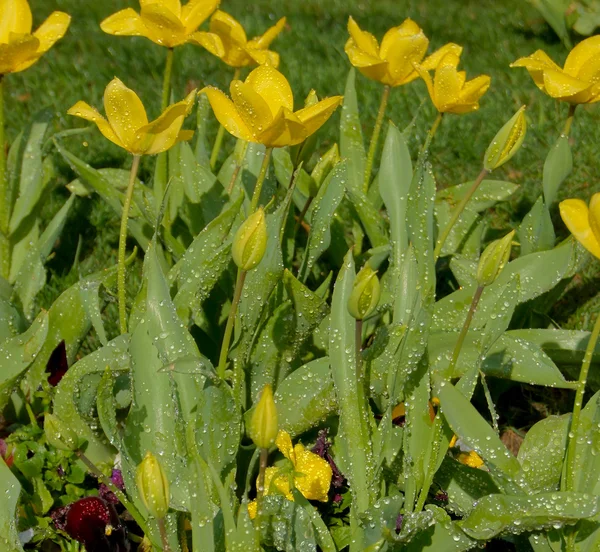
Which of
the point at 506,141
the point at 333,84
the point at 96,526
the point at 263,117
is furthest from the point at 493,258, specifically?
the point at 333,84

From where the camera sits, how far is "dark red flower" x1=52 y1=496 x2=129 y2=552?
1378mm

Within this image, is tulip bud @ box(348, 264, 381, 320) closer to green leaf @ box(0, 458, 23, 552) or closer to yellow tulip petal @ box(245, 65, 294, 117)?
yellow tulip petal @ box(245, 65, 294, 117)

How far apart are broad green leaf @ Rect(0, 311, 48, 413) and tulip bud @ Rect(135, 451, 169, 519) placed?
0.52 m

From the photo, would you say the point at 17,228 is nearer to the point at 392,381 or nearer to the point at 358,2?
the point at 392,381

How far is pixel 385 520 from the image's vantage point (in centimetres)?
121

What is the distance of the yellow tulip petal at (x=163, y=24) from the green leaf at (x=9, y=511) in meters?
0.85

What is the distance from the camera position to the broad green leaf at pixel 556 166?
183 centimetres

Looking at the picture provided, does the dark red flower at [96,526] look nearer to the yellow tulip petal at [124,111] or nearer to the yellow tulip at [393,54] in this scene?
the yellow tulip petal at [124,111]

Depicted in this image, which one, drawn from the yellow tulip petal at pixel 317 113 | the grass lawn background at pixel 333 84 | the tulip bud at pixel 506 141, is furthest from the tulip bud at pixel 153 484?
the grass lawn background at pixel 333 84

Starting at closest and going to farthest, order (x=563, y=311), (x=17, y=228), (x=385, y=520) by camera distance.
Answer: (x=385, y=520) < (x=17, y=228) < (x=563, y=311)

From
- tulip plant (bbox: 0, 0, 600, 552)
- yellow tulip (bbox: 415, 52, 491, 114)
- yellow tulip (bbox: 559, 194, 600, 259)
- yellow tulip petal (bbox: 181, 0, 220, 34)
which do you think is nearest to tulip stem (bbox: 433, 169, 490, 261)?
tulip plant (bbox: 0, 0, 600, 552)

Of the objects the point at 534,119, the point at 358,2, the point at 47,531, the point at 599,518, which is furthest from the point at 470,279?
the point at 358,2

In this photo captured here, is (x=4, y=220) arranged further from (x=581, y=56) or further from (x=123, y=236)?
(x=581, y=56)

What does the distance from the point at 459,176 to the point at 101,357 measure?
5.22 ft
